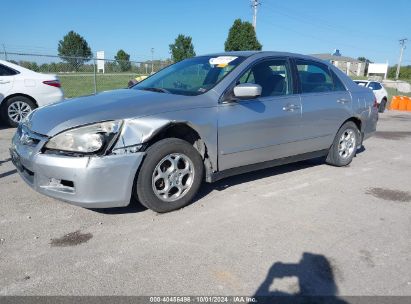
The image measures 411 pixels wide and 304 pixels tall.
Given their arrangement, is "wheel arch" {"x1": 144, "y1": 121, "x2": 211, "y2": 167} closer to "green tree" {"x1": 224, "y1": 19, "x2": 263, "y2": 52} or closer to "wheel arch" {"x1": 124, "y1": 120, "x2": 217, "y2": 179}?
"wheel arch" {"x1": 124, "y1": 120, "x2": 217, "y2": 179}

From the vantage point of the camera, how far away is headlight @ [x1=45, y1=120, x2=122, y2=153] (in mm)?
3219

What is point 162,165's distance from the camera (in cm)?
366

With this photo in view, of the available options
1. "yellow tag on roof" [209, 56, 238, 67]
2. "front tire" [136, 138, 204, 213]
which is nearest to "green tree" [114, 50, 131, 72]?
"yellow tag on roof" [209, 56, 238, 67]

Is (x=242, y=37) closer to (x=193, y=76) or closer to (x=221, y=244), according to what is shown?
(x=193, y=76)

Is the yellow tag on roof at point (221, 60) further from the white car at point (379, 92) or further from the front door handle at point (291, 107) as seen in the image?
the white car at point (379, 92)

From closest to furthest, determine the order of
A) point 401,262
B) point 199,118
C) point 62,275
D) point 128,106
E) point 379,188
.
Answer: point 62,275 < point 401,262 < point 128,106 < point 199,118 < point 379,188

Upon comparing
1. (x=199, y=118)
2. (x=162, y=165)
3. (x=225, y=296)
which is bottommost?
(x=225, y=296)

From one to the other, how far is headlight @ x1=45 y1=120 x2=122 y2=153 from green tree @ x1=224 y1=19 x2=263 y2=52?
30.3 m

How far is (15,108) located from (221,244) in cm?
665

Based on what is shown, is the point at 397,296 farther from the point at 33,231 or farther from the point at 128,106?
the point at 33,231

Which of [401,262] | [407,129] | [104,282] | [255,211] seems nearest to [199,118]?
[255,211]

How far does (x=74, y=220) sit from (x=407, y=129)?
1033 cm

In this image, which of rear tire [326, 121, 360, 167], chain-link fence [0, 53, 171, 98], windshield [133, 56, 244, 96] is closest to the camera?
windshield [133, 56, 244, 96]

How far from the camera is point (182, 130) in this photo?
12.5ft
